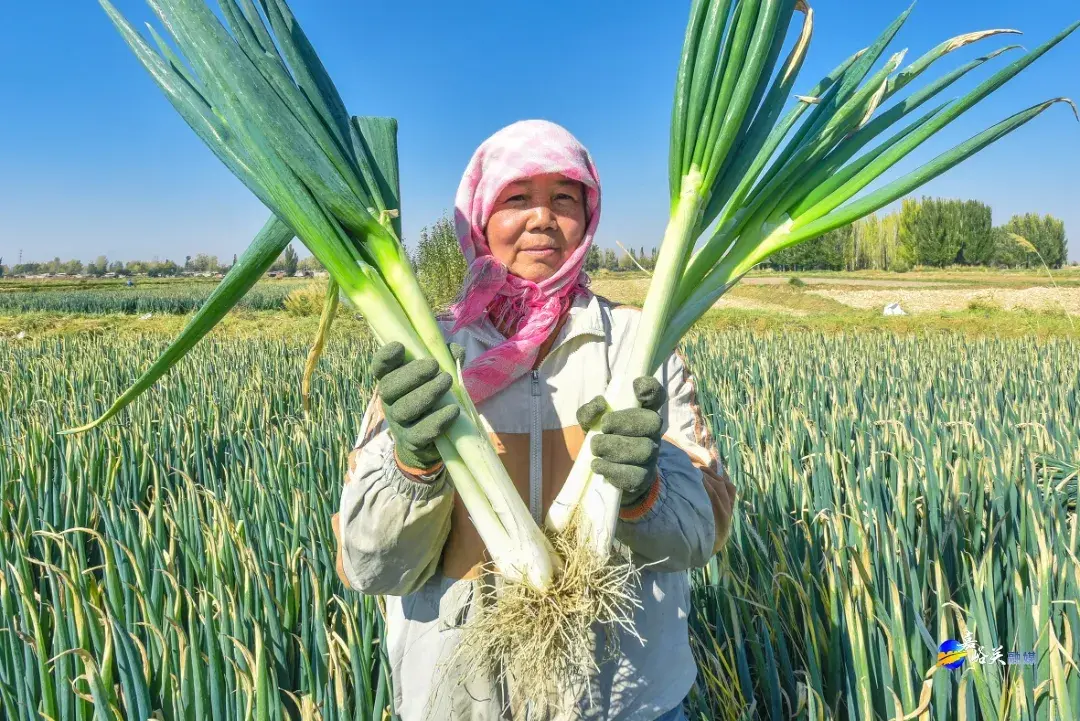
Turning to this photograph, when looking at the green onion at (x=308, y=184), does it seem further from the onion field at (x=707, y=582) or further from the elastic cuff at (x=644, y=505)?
the onion field at (x=707, y=582)

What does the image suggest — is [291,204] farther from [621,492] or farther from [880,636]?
[880,636]

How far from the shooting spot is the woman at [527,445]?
1.07 metres

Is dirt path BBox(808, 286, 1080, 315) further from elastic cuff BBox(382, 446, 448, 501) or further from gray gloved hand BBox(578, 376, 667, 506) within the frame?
elastic cuff BBox(382, 446, 448, 501)

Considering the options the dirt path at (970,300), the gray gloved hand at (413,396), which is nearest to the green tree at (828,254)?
the dirt path at (970,300)

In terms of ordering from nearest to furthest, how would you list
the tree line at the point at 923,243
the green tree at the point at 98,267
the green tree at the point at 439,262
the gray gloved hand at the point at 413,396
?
the gray gloved hand at the point at 413,396 → the green tree at the point at 439,262 → the tree line at the point at 923,243 → the green tree at the point at 98,267

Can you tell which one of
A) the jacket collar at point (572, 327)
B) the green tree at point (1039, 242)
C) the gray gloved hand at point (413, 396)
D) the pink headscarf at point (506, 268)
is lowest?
the gray gloved hand at point (413, 396)

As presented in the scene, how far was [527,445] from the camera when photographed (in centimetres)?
125

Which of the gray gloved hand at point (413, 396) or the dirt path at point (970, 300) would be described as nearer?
the gray gloved hand at point (413, 396)

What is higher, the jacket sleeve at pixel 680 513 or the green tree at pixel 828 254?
the green tree at pixel 828 254

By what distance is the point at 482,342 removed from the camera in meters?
1.31

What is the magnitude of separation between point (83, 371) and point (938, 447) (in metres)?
5.96

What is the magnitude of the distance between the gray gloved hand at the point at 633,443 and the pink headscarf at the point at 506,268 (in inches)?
9.7

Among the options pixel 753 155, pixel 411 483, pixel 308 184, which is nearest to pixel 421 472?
pixel 411 483

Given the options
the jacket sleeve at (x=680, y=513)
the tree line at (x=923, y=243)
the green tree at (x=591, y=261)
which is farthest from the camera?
the tree line at (x=923, y=243)
